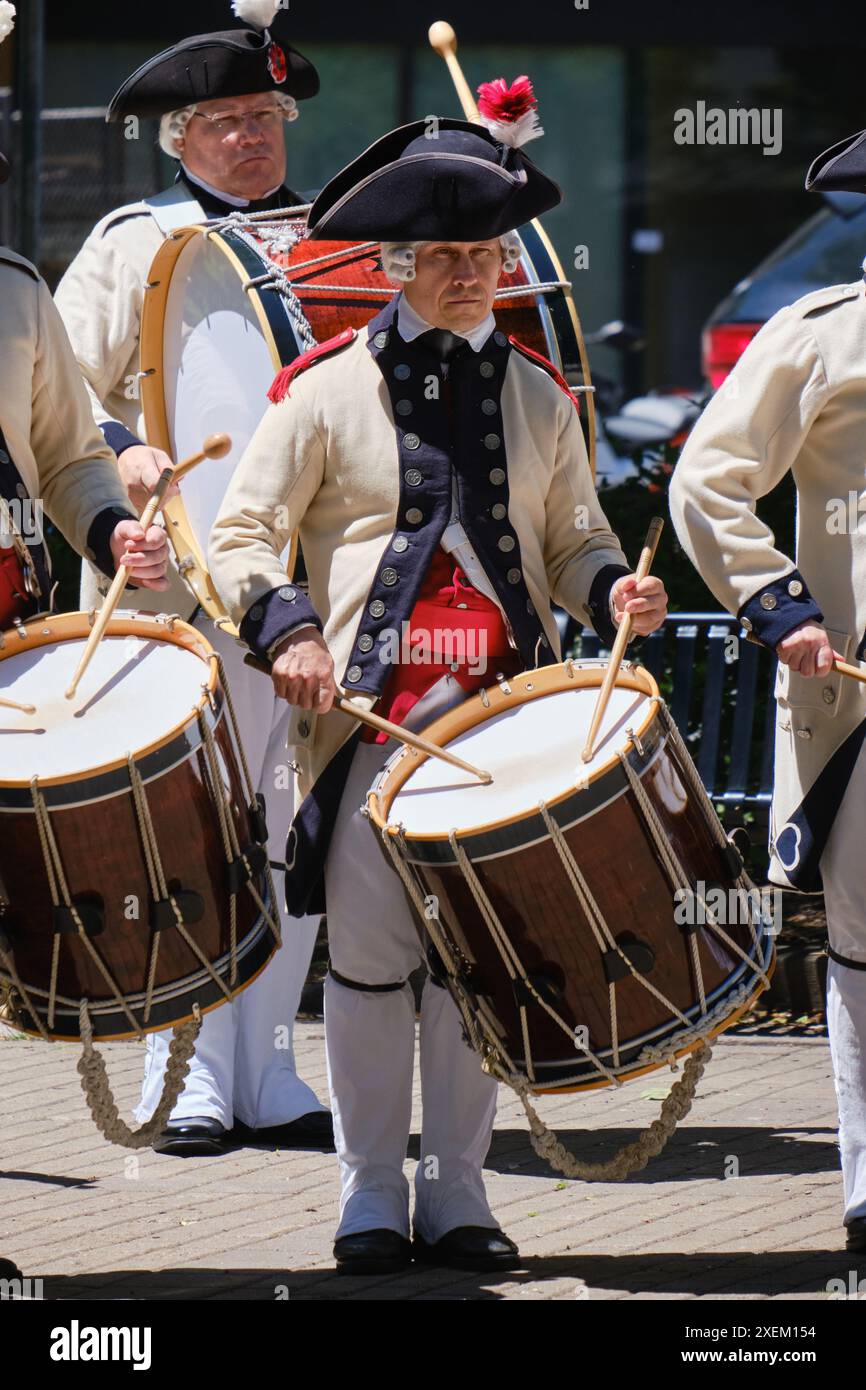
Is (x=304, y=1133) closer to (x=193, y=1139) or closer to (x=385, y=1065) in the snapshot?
(x=193, y=1139)

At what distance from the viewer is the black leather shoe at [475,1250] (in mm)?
4379

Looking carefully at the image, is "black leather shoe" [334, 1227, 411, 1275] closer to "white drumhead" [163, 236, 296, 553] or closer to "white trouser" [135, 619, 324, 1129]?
"white trouser" [135, 619, 324, 1129]

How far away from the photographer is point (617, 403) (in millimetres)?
11789

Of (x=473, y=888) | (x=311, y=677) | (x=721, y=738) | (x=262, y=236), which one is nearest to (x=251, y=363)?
(x=262, y=236)

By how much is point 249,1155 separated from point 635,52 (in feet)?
26.5

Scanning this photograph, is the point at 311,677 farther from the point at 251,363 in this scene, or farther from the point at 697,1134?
the point at 697,1134

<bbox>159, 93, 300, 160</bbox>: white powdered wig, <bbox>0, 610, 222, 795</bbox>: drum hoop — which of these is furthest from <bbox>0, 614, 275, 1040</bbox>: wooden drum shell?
<bbox>159, 93, 300, 160</bbox>: white powdered wig

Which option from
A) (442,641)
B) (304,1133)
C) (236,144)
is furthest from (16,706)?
(236,144)

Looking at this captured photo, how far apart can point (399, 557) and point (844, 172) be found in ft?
3.58

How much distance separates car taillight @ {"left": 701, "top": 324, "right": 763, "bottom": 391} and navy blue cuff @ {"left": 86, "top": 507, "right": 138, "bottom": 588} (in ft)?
24.3

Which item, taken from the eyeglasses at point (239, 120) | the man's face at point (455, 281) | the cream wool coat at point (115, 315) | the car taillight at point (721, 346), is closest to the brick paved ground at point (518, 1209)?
the cream wool coat at point (115, 315)

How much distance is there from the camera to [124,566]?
420 cm

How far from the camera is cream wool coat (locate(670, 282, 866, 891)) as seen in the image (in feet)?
14.2

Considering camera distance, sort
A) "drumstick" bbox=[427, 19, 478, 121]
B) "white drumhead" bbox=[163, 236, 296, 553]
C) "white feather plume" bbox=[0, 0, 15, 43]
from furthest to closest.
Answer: "white drumhead" bbox=[163, 236, 296, 553], "drumstick" bbox=[427, 19, 478, 121], "white feather plume" bbox=[0, 0, 15, 43]
